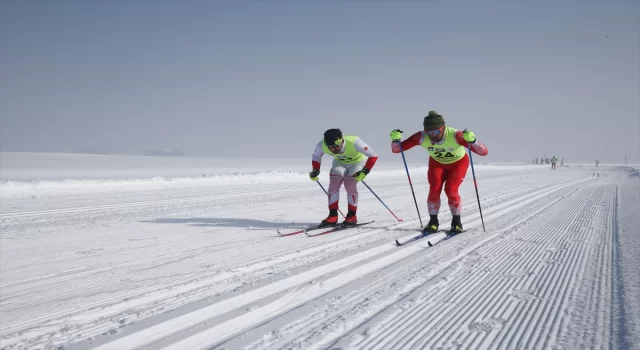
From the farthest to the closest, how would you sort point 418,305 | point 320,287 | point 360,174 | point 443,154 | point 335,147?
1. point 335,147
2. point 360,174
3. point 443,154
4. point 320,287
5. point 418,305

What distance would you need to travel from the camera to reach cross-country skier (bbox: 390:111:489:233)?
5.28 metres

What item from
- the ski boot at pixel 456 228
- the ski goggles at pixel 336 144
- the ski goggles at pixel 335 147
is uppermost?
the ski goggles at pixel 336 144

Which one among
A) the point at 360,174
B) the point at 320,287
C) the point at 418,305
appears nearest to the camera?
the point at 418,305

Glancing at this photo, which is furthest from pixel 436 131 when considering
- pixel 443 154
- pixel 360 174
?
pixel 360 174

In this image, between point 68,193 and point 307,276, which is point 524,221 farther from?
point 68,193

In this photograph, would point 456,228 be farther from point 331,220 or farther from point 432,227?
point 331,220

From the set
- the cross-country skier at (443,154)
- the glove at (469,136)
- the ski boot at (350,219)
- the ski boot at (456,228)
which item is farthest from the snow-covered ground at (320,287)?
the glove at (469,136)

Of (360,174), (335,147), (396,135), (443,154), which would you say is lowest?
(360,174)

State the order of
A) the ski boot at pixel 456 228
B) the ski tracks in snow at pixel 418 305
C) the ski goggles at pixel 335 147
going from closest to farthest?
the ski tracks in snow at pixel 418 305 → the ski boot at pixel 456 228 → the ski goggles at pixel 335 147

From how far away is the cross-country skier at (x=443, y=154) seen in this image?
5281 millimetres

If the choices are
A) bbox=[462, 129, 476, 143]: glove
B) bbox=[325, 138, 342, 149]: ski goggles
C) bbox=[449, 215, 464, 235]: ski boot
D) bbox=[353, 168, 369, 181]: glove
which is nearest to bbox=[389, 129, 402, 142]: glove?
bbox=[353, 168, 369, 181]: glove

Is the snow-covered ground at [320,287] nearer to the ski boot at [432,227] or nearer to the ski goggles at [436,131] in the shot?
the ski boot at [432,227]

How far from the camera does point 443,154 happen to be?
5543 mm

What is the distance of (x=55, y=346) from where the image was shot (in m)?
1.91
